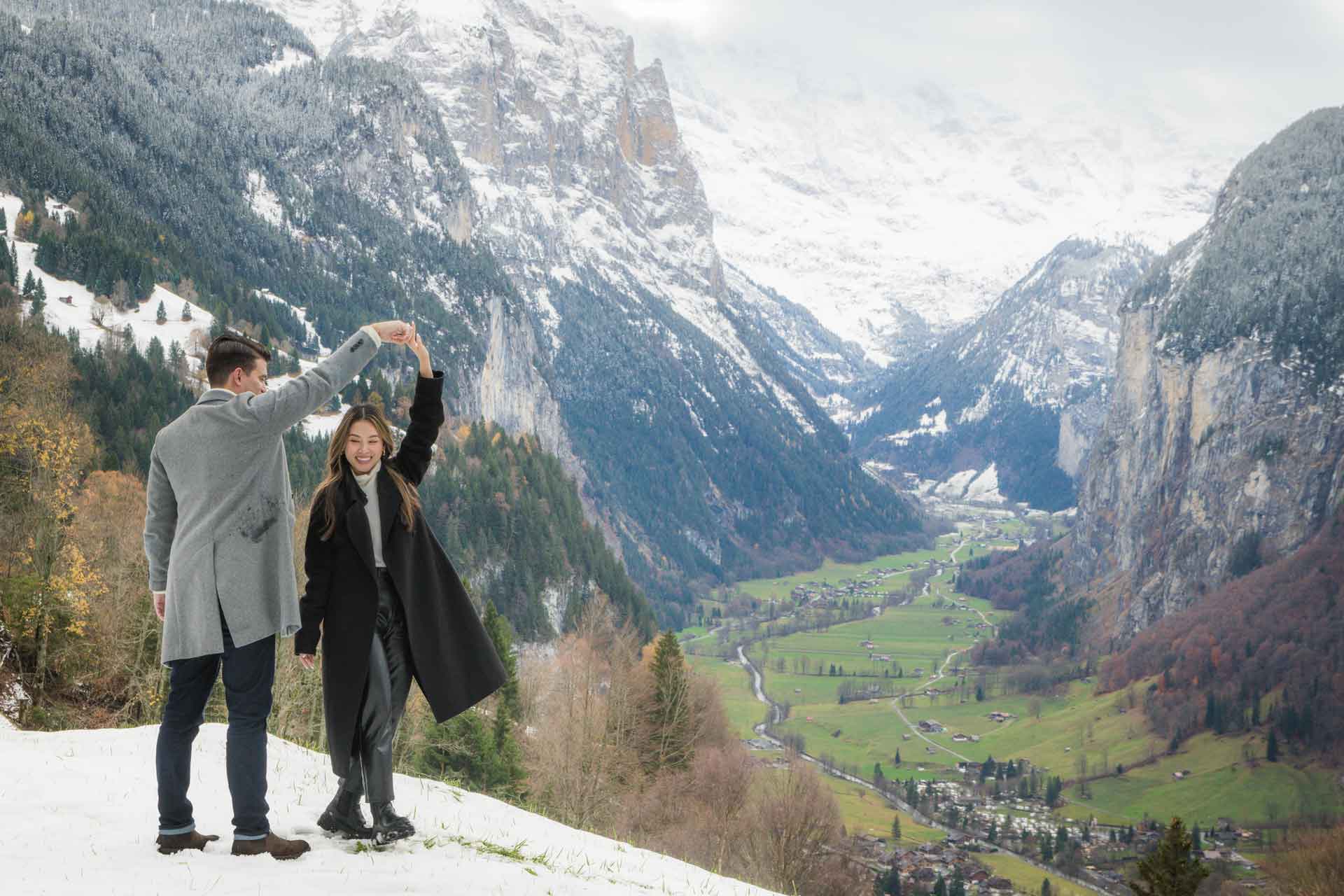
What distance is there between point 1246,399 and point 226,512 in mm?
190372

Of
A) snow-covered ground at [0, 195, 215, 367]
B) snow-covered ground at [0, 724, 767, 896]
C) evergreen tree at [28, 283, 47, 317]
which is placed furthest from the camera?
snow-covered ground at [0, 195, 215, 367]

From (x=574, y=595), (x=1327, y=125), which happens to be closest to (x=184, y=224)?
(x=574, y=595)

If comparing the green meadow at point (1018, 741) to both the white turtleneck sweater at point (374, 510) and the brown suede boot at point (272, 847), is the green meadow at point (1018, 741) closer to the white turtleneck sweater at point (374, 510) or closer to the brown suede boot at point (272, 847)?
the brown suede boot at point (272, 847)

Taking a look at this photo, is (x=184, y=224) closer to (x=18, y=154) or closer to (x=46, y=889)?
(x=18, y=154)

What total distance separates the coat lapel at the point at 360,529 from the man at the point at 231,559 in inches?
16.3

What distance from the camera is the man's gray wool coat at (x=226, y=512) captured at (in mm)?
6465

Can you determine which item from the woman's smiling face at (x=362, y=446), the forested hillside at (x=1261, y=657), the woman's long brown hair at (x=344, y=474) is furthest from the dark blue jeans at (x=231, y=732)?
the forested hillside at (x=1261, y=657)

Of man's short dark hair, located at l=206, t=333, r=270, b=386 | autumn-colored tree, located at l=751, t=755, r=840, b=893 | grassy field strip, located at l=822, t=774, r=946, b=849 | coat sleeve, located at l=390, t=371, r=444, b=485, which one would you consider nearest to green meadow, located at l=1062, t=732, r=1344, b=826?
grassy field strip, located at l=822, t=774, r=946, b=849

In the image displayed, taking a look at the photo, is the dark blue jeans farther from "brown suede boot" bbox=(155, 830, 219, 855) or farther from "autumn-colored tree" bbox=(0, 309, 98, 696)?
"autumn-colored tree" bbox=(0, 309, 98, 696)

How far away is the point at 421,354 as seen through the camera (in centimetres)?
748

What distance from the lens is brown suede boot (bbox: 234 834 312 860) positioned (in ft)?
22.1

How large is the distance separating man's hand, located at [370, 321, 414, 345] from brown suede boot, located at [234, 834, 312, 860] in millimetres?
3453

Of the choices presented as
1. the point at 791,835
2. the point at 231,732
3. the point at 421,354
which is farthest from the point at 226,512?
the point at 791,835

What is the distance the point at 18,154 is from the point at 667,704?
100246mm
